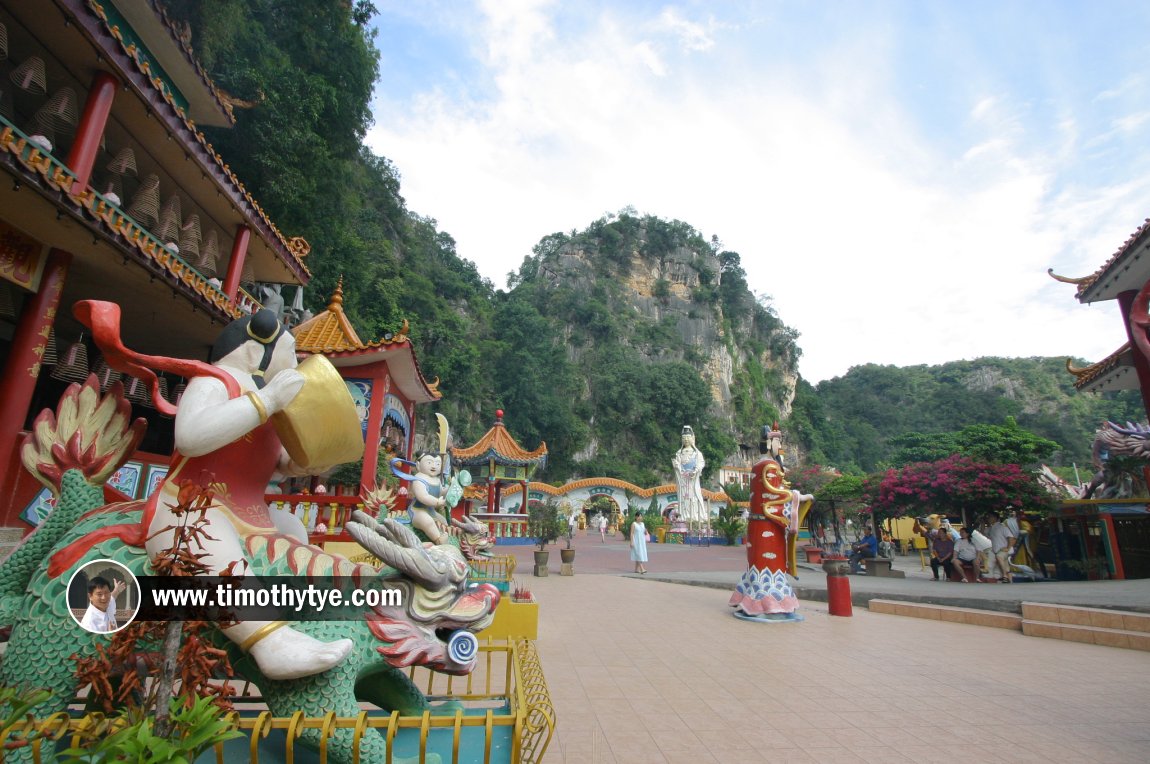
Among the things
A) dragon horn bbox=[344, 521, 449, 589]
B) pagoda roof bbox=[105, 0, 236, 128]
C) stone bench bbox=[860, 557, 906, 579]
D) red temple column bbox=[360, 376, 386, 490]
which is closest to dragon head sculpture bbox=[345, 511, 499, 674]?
dragon horn bbox=[344, 521, 449, 589]

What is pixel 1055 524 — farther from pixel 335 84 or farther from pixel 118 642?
pixel 335 84

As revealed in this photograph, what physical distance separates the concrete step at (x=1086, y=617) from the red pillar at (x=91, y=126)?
1245 centimetres

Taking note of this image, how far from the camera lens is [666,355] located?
170 feet

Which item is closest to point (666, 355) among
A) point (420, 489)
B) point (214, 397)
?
point (420, 489)

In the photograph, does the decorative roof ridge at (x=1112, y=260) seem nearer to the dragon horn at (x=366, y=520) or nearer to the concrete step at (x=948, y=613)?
the concrete step at (x=948, y=613)

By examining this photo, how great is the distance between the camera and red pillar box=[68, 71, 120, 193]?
609cm

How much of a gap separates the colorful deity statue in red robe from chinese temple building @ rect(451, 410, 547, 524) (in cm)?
1855

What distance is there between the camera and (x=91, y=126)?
6.21 metres

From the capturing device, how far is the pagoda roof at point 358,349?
838 centimetres

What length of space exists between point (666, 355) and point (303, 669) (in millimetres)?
50897

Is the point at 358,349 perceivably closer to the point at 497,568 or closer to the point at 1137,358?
the point at 497,568

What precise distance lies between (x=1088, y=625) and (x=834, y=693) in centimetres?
478

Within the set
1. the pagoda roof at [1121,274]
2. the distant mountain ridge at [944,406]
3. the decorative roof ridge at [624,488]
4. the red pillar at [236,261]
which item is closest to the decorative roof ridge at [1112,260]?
the pagoda roof at [1121,274]

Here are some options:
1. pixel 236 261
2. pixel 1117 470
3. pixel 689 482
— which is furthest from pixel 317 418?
pixel 689 482
